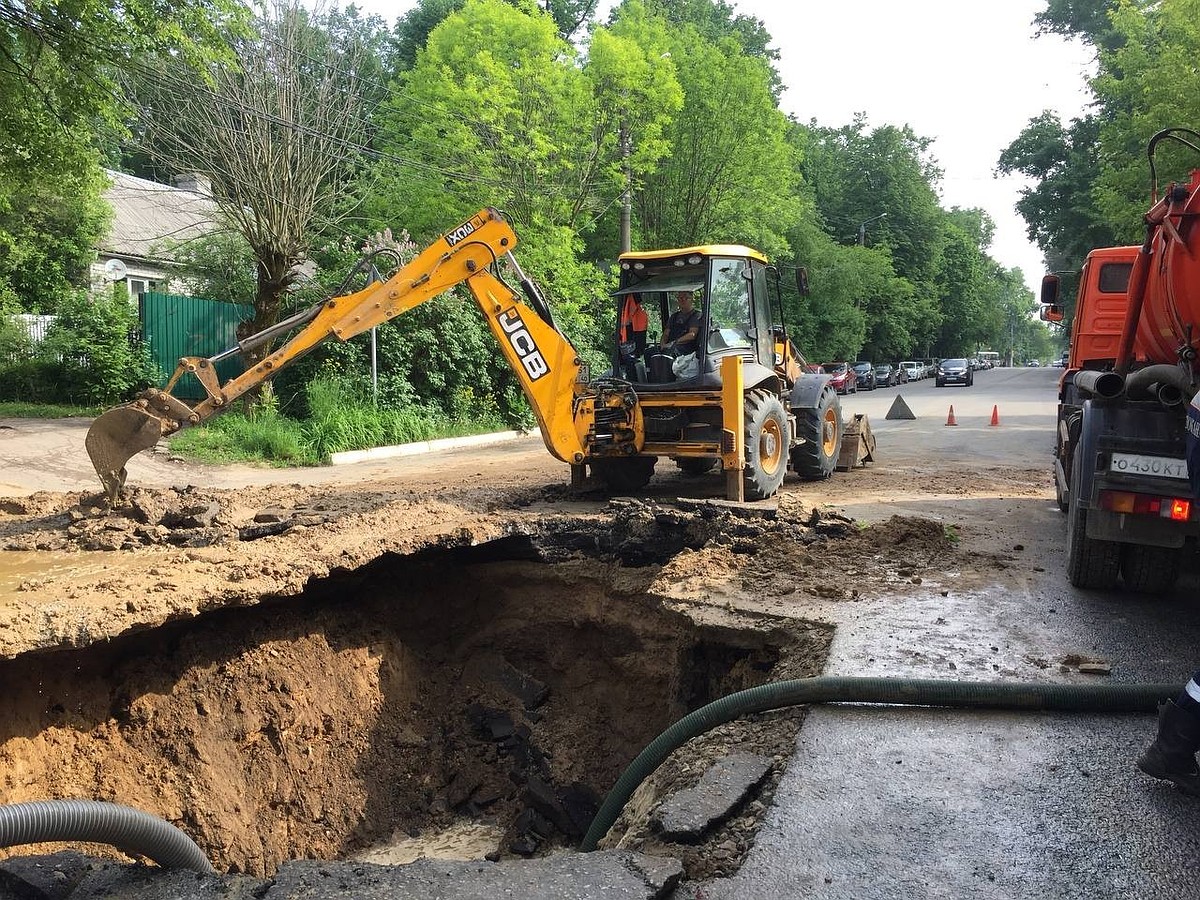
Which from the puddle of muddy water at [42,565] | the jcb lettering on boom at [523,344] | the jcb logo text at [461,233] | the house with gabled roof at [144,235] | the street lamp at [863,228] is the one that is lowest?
the puddle of muddy water at [42,565]

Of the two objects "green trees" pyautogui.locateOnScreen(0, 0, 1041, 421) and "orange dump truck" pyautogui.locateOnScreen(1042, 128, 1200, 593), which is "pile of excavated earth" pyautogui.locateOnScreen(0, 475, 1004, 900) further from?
"green trees" pyautogui.locateOnScreen(0, 0, 1041, 421)

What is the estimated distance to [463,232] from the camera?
27.4ft

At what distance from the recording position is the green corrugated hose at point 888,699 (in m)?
3.89

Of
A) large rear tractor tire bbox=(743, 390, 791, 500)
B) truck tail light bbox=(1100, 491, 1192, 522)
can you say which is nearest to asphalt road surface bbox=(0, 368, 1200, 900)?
truck tail light bbox=(1100, 491, 1192, 522)

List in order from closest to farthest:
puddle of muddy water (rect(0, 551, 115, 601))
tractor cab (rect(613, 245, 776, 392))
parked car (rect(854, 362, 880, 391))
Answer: puddle of muddy water (rect(0, 551, 115, 601)), tractor cab (rect(613, 245, 776, 392)), parked car (rect(854, 362, 880, 391))

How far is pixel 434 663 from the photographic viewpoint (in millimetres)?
6707

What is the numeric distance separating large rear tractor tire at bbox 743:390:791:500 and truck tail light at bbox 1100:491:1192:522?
3.91 meters

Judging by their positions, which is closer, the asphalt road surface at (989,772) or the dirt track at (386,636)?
the asphalt road surface at (989,772)

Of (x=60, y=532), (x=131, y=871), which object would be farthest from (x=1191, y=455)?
(x=60, y=532)

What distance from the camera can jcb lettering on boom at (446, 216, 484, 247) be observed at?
8.33 metres

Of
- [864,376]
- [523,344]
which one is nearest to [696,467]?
[523,344]

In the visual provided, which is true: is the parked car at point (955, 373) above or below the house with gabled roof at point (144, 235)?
below

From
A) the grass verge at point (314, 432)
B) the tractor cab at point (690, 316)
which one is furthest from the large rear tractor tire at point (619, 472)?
the grass verge at point (314, 432)

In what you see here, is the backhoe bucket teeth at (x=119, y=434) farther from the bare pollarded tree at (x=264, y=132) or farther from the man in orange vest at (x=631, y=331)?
the bare pollarded tree at (x=264, y=132)
